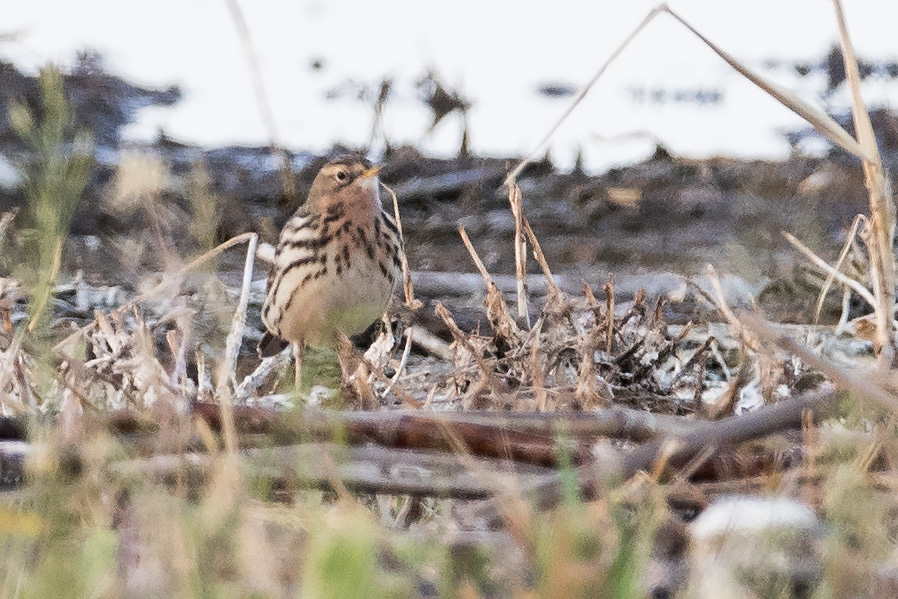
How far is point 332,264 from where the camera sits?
5688mm

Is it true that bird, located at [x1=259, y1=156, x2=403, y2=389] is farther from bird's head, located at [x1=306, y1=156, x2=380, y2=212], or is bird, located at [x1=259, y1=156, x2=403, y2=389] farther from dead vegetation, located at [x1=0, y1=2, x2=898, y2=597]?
dead vegetation, located at [x1=0, y1=2, x2=898, y2=597]

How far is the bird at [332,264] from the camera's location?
18.2 feet

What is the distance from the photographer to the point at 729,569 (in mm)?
2020

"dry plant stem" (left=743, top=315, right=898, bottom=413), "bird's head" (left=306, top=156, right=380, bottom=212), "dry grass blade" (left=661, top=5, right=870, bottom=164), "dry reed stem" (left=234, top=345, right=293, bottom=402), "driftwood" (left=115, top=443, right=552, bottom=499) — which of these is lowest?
"dry reed stem" (left=234, top=345, right=293, bottom=402)

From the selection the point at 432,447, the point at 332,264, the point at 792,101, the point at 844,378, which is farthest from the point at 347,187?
the point at 844,378

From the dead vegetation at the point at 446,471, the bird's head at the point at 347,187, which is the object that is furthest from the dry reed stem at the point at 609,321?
the bird's head at the point at 347,187

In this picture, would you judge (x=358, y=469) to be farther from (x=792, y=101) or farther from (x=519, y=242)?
(x=519, y=242)

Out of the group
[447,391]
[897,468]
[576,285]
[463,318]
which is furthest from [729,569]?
[576,285]

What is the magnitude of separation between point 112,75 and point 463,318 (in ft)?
24.1

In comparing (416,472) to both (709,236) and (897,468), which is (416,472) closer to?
(897,468)

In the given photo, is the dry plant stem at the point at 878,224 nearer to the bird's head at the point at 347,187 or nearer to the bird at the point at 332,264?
the bird at the point at 332,264

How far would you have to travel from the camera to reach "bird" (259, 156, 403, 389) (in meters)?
5.55

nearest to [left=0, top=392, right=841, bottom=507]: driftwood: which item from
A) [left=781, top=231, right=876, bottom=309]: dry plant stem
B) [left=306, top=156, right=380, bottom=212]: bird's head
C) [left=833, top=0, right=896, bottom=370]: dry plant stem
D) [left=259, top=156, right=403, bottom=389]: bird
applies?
[left=833, top=0, right=896, bottom=370]: dry plant stem

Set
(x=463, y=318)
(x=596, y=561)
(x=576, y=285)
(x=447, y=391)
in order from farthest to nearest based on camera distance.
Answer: (x=576, y=285) < (x=463, y=318) < (x=447, y=391) < (x=596, y=561)
